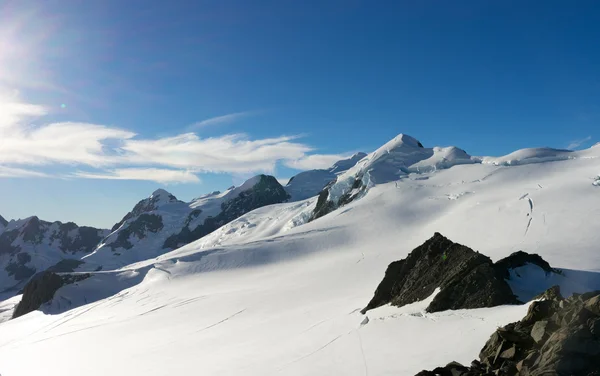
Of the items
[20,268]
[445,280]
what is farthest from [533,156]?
[20,268]

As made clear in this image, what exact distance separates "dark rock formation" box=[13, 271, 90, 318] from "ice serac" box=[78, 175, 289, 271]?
325 ft

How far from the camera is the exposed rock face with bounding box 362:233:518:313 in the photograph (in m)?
15.9

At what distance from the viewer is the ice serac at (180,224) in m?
172

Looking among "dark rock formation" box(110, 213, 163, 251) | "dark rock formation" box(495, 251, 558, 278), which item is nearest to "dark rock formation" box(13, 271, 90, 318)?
"dark rock formation" box(495, 251, 558, 278)

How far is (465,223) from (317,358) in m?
32.9

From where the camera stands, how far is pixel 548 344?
9.39 meters

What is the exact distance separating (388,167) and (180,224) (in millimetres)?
136979

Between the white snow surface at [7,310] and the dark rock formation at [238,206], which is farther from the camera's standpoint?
the dark rock formation at [238,206]

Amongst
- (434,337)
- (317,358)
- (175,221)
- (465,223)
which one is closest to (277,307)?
(317,358)

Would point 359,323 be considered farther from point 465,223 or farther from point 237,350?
point 465,223

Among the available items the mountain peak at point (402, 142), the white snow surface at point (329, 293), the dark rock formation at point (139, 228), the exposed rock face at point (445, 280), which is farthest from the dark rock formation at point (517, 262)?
the dark rock formation at point (139, 228)

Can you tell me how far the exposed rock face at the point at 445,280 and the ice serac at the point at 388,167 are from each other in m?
48.3

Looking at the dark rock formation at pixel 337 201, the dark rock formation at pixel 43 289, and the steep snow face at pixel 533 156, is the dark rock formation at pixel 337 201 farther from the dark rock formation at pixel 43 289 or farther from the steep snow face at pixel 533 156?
the dark rock formation at pixel 43 289

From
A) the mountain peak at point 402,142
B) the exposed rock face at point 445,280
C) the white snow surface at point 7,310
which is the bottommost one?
the white snow surface at point 7,310
